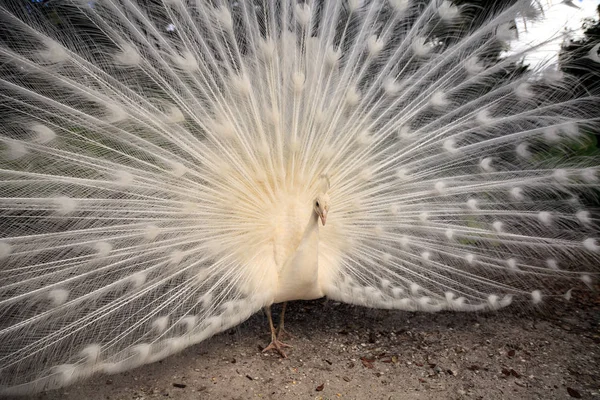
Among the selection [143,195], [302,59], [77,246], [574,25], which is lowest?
[77,246]

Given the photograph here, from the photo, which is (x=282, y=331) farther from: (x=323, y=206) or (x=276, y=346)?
(x=323, y=206)

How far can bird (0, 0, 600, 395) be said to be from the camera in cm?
213

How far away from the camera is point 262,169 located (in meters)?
2.71

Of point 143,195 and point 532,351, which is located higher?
point 143,195

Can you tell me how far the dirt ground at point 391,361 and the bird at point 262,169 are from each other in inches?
9.6

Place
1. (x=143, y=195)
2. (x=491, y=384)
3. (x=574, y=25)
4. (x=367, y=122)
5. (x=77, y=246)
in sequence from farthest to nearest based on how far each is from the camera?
(x=367, y=122) → (x=574, y=25) → (x=491, y=384) → (x=143, y=195) → (x=77, y=246)

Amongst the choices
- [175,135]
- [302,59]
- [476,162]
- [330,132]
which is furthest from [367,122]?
[175,135]

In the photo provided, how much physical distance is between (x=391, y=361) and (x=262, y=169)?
1.55 m

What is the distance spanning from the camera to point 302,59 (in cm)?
268

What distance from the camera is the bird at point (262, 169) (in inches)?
83.8

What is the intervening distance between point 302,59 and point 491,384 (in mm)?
2328

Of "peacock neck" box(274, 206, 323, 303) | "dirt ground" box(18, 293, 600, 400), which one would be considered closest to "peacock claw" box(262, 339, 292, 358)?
"dirt ground" box(18, 293, 600, 400)

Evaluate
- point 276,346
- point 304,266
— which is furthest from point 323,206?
point 276,346

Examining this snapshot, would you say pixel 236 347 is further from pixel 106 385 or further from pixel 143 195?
pixel 143 195
